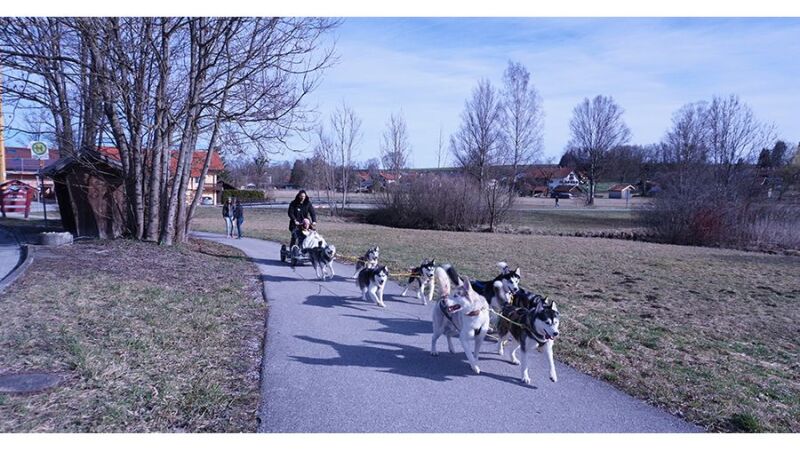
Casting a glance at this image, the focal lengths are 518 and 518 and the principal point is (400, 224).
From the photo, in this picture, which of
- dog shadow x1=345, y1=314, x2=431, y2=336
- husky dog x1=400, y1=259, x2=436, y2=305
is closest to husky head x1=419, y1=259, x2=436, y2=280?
husky dog x1=400, y1=259, x2=436, y2=305

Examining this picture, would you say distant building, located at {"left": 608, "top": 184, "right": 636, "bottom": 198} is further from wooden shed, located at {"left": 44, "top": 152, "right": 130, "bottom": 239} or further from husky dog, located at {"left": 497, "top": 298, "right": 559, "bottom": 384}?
husky dog, located at {"left": 497, "top": 298, "right": 559, "bottom": 384}

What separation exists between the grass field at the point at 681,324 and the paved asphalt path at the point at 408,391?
61 centimetres

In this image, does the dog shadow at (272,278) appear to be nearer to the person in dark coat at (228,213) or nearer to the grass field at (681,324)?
the grass field at (681,324)

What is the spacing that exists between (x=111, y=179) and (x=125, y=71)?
15.3 ft

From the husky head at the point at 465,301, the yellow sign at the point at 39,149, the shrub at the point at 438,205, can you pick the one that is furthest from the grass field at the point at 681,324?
the shrub at the point at 438,205

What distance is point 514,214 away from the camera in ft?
142

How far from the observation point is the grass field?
5688 millimetres

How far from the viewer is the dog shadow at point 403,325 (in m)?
7.98

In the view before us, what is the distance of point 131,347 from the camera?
6.32 metres

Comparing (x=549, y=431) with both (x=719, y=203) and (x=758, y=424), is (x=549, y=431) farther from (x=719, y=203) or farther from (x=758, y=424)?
(x=719, y=203)

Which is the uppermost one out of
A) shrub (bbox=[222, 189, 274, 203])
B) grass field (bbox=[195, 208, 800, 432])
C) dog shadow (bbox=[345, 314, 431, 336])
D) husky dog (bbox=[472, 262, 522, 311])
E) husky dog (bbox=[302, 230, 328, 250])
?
shrub (bbox=[222, 189, 274, 203])

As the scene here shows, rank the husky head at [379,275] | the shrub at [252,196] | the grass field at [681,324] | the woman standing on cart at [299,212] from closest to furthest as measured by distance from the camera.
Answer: the grass field at [681,324] → the husky head at [379,275] → the woman standing on cart at [299,212] → the shrub at [252,196]

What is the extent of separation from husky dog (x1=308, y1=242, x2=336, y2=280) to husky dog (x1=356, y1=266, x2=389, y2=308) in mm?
2051

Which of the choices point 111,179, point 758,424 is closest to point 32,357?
point 758,424
